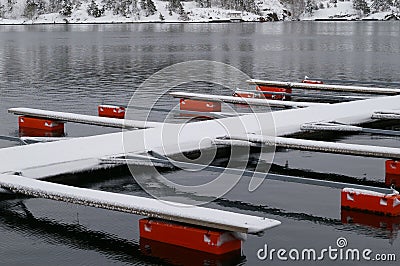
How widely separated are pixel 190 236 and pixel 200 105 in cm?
1704

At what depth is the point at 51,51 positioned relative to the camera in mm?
73250

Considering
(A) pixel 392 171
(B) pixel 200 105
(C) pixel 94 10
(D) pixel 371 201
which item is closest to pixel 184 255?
(D) pixel 371 201

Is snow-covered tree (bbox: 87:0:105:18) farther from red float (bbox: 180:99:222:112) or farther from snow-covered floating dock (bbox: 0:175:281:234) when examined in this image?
snow-covered floating dock (bbox: 0:175:281:234)

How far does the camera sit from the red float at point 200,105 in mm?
29453

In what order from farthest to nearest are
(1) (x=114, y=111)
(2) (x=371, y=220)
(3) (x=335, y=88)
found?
1. (3) (x=335, y=88)
2. (1) (x=114, y=111)
3. (2) (x=371, y=220)

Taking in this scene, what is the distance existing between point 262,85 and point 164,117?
877 cm

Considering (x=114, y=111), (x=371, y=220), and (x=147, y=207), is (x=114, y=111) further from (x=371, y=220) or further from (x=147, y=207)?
(x=147, y=207)

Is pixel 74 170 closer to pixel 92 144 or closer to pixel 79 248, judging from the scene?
pixel 92 144

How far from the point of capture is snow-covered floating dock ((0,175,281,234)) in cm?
1256

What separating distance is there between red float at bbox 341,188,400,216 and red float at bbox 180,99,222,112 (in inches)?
560

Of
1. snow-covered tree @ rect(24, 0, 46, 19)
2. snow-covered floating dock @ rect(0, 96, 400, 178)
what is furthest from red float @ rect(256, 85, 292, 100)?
snow-covered tree @ rect(24, 0, 46, 19)

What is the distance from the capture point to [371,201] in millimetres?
15211

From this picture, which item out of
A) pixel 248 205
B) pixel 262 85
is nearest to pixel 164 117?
pixel 262 85

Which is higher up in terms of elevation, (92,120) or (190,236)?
(92,120)
